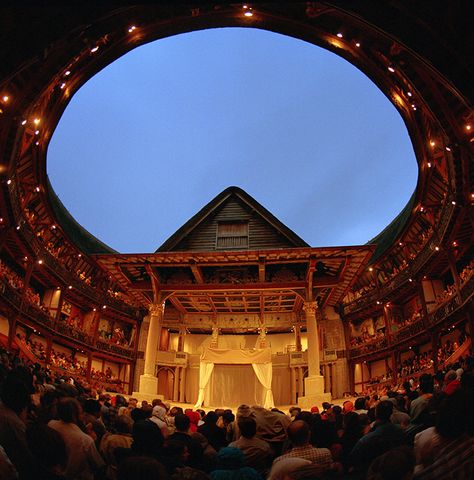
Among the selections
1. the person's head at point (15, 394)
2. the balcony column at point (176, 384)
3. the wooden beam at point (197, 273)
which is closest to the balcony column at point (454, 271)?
the wooden beam at point (197, 273)

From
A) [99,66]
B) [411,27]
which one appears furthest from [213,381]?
[411,27]

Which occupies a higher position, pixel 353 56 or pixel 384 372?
pixel 353 56

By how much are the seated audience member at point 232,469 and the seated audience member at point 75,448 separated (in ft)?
4.71

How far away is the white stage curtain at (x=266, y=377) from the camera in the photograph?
2372 cm

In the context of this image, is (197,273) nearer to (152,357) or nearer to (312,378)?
(152,357)

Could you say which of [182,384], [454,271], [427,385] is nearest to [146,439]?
[427,385]

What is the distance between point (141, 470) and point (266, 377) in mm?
→ 21878

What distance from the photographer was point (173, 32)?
19.7 m

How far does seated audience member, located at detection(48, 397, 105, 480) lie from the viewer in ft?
15.6

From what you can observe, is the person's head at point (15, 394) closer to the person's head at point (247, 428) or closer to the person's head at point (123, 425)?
the person's head at point (123, 425)

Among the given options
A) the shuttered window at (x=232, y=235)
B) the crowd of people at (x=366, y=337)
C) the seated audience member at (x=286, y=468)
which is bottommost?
the seated audience member at (x=286, y=468)

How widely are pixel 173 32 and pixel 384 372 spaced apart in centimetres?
2613

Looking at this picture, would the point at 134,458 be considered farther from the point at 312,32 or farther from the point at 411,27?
the point at 312,32

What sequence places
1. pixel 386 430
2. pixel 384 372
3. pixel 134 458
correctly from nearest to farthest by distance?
1. pixel 134 458
2. pixel 386 430
3. pixel 384 372
